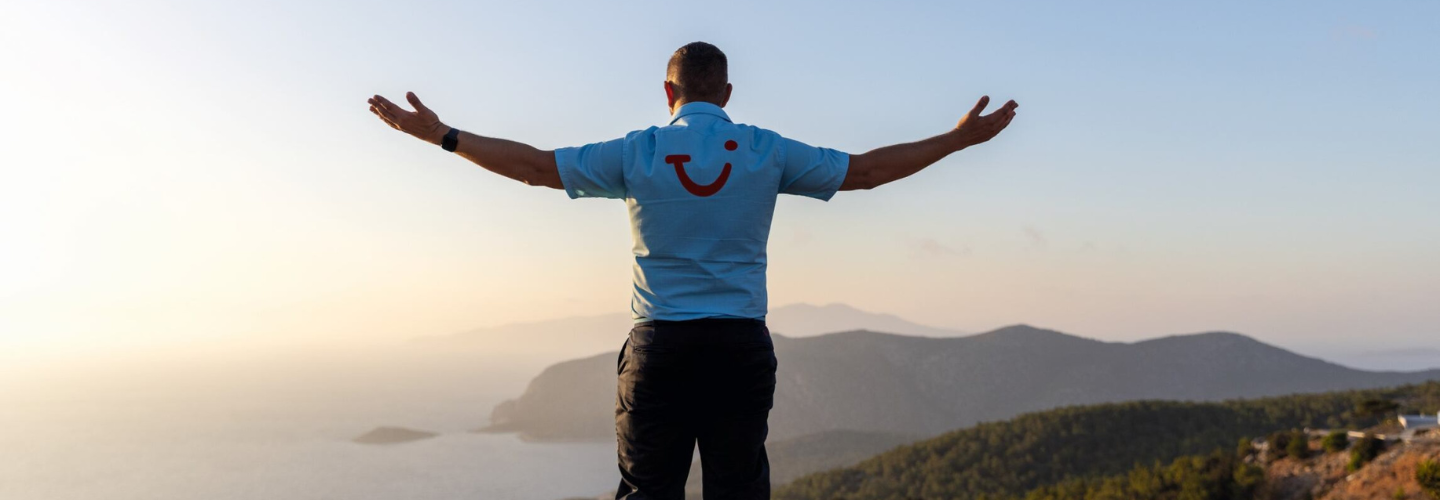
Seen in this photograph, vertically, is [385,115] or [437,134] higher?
[385,115]

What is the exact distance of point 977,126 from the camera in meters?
5.04

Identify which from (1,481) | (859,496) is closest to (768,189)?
(859,496)

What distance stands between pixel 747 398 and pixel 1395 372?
9281 inches

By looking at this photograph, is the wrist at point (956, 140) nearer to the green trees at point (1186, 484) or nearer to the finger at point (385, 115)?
the finger at point (385, 115)

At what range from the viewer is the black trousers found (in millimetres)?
4219

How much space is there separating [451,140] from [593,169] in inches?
33.6

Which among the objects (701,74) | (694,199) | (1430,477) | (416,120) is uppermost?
(701,74)

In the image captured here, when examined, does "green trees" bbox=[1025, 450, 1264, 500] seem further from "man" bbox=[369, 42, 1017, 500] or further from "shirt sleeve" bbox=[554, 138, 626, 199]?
"shirt sleeve" bbox=[554, 138, 626, 199]

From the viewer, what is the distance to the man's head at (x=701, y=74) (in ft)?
15.0

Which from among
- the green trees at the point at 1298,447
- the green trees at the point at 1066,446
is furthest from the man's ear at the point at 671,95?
the green trees at the point at 1066,446

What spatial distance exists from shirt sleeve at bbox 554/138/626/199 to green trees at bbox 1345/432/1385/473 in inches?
1107

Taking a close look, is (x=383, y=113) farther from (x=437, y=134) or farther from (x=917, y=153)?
(x=917, y=153)

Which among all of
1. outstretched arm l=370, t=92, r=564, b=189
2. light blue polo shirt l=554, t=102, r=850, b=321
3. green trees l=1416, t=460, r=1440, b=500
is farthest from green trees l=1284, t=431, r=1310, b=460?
outstretched arm l=370, t=92, r=564, b=189

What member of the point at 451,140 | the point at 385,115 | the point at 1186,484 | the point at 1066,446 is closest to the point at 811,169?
the point at 451,140
